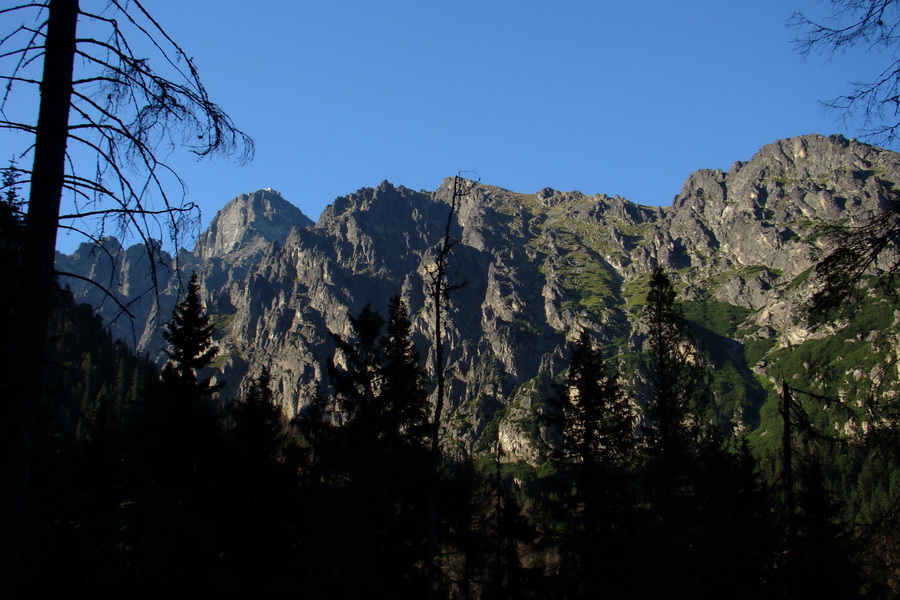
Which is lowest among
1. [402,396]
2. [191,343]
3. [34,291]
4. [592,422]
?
[34,291]

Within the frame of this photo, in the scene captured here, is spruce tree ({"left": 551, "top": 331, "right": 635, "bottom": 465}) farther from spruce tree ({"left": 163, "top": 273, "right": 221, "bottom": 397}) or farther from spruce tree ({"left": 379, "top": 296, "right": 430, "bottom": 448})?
spruce tree ({"left": 163, "top": 273, "right": 221, "bottom": 397})

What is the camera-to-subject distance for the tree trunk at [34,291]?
6074mm

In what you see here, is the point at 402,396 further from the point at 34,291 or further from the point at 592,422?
the point at 34,291

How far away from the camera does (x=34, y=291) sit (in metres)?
6.35

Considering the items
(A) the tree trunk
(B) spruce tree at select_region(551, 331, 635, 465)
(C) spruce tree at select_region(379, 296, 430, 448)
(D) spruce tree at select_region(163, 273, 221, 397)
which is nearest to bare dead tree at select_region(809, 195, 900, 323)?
(A) the tree trunk

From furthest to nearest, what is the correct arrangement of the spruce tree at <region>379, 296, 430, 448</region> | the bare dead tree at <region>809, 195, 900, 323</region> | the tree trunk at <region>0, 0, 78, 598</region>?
1. the spruce tree at <region>379, 296, 430, 448</region>
2. the bare dead tree at <region>809, 195, 900, 323</region>
3. the tree trunk at <region>0, 0, 78, 598</region>

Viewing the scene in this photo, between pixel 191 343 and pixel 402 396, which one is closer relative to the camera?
pixel 402 396

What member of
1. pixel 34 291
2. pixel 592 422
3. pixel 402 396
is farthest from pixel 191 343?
pixel 34 291

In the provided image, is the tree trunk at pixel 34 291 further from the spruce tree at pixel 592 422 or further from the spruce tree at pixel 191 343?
the spruce tree at pixel 592 422

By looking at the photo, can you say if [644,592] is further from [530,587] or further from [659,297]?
[659,297]

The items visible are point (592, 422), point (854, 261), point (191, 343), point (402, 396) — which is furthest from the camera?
point (592, 422)

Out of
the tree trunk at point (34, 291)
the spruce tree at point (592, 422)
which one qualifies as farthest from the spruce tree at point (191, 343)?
the tree trunk at point (34, 291)

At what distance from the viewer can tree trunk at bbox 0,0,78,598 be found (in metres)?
6.07

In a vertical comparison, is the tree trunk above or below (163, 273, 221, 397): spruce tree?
below
